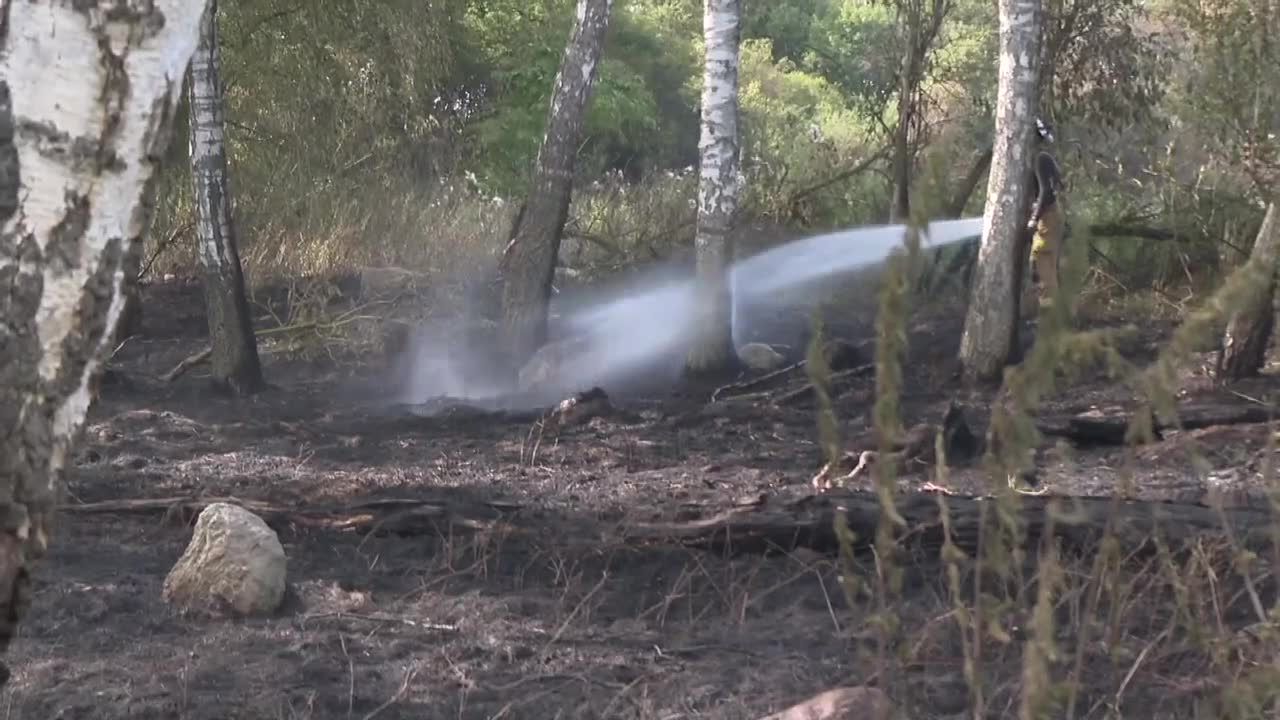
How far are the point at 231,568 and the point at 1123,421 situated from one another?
415 centimetres

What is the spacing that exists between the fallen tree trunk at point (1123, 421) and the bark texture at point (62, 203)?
4.33m

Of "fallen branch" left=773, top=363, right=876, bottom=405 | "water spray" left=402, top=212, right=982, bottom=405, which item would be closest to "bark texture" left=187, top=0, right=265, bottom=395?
"water spray" left=402, top=212, right=982, bottom=405

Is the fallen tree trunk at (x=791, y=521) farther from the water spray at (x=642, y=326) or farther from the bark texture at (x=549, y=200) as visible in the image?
the bark texture at (x=549, y=200)

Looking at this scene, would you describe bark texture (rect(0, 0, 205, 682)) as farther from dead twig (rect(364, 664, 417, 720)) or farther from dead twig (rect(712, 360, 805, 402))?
dead twig (rect(712, 360, 805, 402))

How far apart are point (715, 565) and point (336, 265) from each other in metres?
9.59

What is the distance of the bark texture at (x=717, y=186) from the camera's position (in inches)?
354

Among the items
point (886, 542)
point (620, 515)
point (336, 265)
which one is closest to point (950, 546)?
point (886, 542)

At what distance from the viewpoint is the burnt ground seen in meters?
3.54

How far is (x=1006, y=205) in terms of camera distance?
8500mm

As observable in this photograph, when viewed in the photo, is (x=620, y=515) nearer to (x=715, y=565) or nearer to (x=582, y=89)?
(x=715, y=565)

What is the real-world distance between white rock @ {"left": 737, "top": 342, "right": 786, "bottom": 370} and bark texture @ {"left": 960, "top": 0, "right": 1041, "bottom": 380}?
1.45 m

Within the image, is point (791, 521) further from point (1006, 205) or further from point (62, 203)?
point (1006, 205)

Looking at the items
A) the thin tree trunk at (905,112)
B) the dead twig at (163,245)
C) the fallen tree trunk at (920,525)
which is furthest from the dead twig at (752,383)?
the dead twig at (163,245)

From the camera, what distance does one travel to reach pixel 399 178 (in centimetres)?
1596
